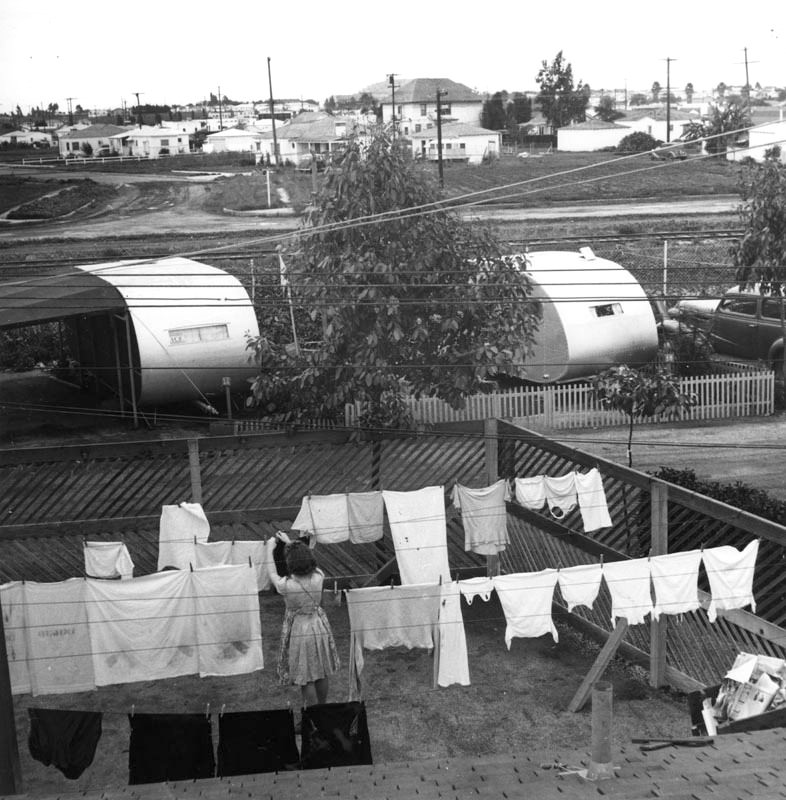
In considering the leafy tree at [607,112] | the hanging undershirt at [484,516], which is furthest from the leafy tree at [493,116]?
the hanging undershirt at [484,516]

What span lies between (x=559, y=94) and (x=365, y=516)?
6376 cm

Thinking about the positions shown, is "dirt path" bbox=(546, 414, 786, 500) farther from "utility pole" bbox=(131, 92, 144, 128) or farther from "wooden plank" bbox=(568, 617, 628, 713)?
"utility pole" bbox=(131, 92, 144, 128)

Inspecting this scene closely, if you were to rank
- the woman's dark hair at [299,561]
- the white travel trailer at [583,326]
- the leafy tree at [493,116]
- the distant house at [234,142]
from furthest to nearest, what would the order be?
the leafy tree at [493,116], the distant house at [234,142], the white travel trailer at [583,326], the woman's dark hair at [299,561]

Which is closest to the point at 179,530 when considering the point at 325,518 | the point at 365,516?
the point at 325,518

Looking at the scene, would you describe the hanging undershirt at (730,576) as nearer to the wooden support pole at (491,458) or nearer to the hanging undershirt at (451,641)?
the hanging undershirt at (451,641)

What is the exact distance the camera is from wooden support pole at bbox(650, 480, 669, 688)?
33.9 ft

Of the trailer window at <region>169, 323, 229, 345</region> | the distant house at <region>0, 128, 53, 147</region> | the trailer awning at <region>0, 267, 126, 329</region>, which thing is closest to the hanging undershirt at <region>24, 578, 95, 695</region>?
the trailer awning at <region>0, 267, 126, 329</region>

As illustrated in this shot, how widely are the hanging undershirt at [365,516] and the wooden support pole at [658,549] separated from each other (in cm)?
318

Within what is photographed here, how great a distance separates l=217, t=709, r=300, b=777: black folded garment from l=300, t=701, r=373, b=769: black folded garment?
0.48 ft

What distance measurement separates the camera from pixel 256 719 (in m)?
7.90

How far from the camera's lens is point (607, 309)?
2353cm

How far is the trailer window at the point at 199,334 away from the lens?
68.5 ft

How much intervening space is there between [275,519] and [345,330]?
332cm

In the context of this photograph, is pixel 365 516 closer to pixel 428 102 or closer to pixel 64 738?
pixel 64 738
